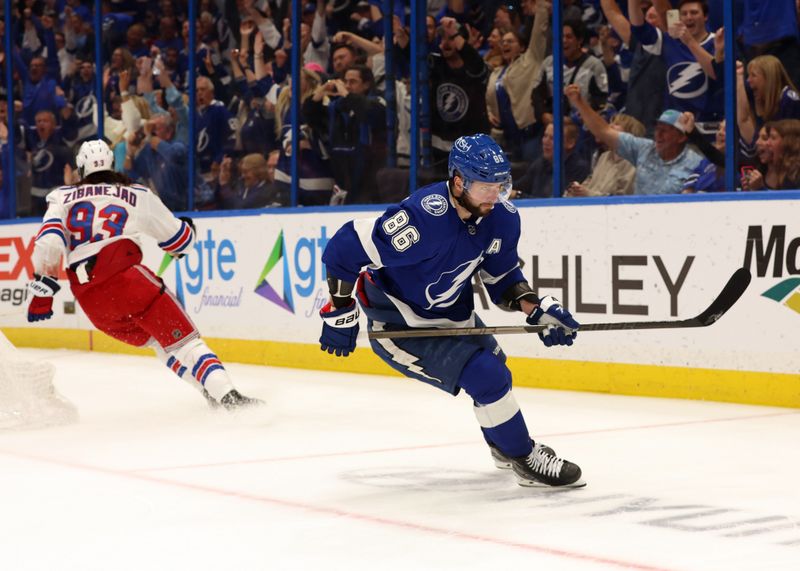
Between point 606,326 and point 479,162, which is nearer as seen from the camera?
point 479,162

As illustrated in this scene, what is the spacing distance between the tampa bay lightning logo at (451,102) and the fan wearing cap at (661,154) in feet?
3.48

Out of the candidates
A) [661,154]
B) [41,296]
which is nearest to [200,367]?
[41,296]

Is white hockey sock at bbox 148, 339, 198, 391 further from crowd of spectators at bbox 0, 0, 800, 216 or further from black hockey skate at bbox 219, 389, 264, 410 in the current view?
crowd of spectators at bbox 0, 0, 800, 216

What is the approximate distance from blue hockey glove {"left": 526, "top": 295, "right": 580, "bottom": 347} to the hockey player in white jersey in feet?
6.92

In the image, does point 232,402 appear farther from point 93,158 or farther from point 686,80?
point 686,80

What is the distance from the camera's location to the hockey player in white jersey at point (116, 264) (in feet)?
18.2

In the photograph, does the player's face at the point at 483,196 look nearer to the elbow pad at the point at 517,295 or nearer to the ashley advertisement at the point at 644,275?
the elbow pad at the point at 517,295

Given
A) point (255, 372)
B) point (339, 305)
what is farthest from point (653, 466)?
point (255, 372)

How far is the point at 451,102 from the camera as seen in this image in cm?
754

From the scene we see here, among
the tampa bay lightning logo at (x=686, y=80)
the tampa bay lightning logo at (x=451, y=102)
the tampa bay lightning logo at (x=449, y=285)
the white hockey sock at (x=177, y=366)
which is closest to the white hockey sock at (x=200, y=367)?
the white hockey sock at (x=177, y=366)

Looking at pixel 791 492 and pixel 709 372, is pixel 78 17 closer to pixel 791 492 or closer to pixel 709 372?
pixel 709 372

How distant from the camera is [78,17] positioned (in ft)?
34.3

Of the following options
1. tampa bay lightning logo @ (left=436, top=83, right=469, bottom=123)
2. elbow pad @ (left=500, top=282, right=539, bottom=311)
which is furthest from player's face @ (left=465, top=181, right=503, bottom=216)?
tampa bay lightning logo @ (left=436, top=83, right=469, bottom=123)

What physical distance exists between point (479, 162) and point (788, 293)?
7.95 feet
